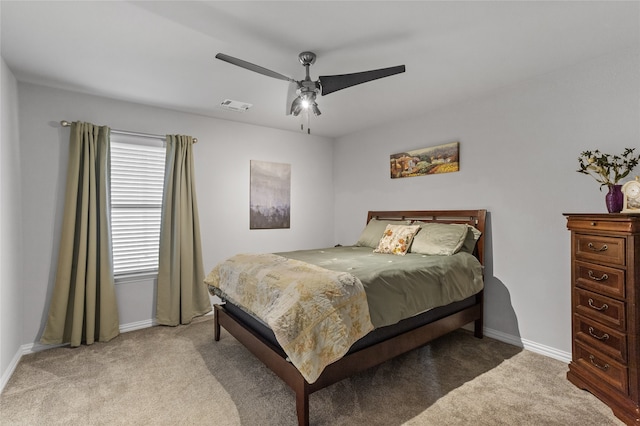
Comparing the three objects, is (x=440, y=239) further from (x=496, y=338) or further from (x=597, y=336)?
(x=597, y=336)

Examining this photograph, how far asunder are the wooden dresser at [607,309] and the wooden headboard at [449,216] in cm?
93

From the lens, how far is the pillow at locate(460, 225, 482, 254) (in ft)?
10.5

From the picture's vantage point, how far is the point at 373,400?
84.0 inches

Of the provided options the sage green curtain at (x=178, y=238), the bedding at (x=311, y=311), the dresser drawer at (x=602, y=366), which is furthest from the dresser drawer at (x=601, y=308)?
the sage green curtain at (x=178, y=238)

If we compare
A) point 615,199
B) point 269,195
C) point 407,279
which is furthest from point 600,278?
point 269,195

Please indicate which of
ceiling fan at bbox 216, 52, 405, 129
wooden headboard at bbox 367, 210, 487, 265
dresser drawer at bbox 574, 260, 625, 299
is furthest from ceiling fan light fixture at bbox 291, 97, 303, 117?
dresser drawer at bbox 574, 260, 625, 299

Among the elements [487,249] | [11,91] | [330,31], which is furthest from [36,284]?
[487,249]

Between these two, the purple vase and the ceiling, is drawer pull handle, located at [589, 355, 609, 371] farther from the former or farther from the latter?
the ceiling

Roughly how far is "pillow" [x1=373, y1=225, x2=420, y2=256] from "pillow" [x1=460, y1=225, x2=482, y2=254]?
0.50 metres

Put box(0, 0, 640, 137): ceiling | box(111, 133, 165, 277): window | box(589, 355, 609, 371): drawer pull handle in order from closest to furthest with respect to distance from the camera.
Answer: box(0, 0, 640, 137): ceiling, box(589, 355, 609, 371): drawer pull handle, box(111, 133, 165, 277): window

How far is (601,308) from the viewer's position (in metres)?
2.13

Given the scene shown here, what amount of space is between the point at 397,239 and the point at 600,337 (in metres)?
1.77

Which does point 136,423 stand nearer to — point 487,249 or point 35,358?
point 35,358

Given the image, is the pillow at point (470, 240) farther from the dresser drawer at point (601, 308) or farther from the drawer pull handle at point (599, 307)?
the drawer pull handle at point (599, 307)
